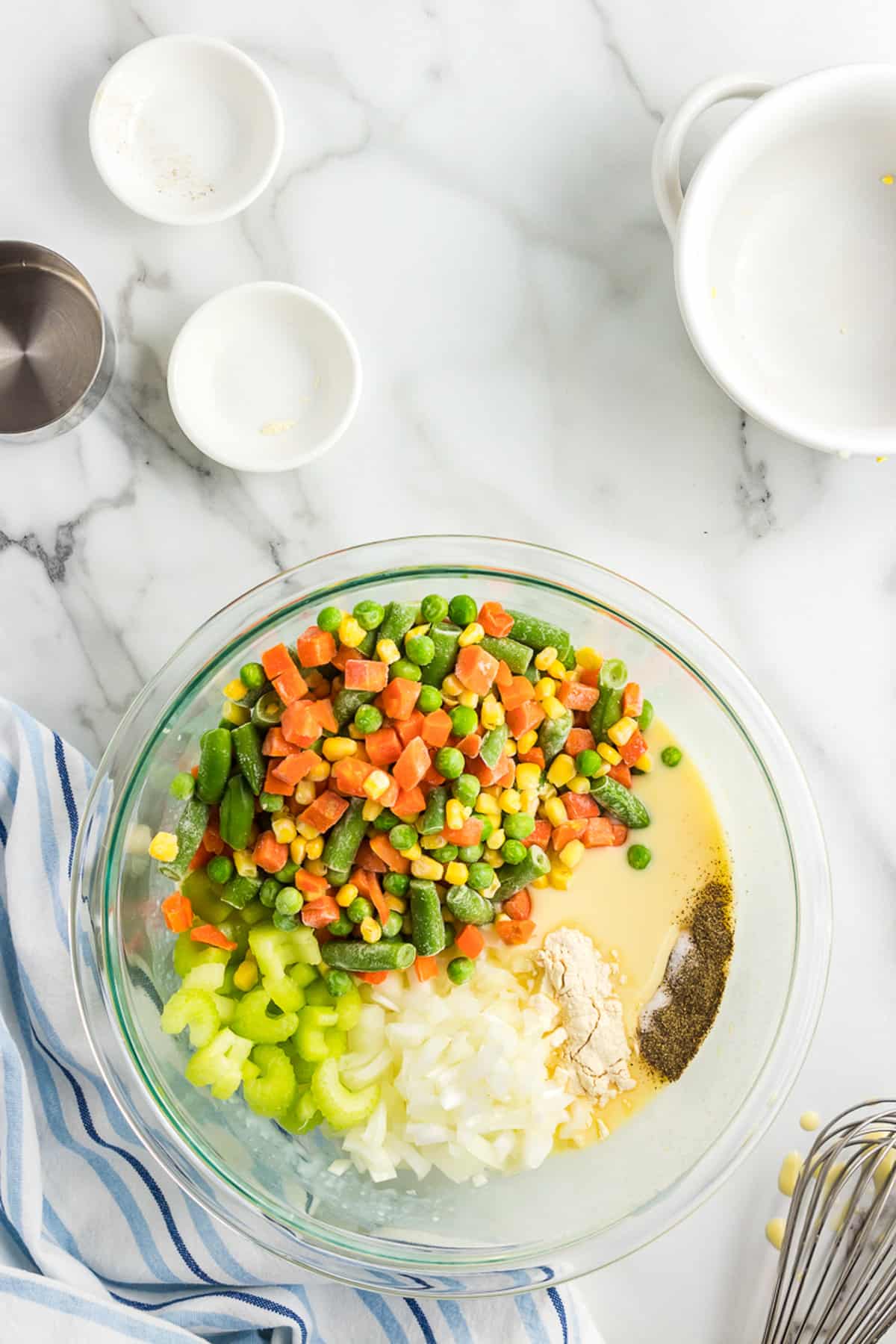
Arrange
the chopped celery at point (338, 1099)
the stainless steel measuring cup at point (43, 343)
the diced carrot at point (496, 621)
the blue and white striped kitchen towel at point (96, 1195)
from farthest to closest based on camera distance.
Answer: the stainless steel measuring cup at point (43, 343) → the blue and white striped kitchen towel at point (96, 1195) → the diced carrot at point (496, 621) → the chopped celery at point (338, 1099)

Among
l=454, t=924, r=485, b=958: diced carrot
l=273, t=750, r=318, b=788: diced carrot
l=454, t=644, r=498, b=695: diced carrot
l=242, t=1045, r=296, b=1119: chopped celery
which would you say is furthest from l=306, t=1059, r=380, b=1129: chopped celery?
l=454, t=644, r=498, b=695: diced carrot

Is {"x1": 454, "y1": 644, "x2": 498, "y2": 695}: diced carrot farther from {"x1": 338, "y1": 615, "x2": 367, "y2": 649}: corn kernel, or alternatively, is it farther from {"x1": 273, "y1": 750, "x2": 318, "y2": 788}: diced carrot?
{"x1": 273, "y1": 750, "x2": 318, "y2": 788}: diced carrot

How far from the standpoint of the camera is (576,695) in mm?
2283

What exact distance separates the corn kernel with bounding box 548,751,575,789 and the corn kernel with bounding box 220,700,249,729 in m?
0.61

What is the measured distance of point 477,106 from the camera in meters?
2.48

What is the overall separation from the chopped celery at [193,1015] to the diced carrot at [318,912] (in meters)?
0.23

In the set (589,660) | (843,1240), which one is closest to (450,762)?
(589,660)

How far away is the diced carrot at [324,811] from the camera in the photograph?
7.10 feet

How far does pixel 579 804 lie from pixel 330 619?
24.3 inches

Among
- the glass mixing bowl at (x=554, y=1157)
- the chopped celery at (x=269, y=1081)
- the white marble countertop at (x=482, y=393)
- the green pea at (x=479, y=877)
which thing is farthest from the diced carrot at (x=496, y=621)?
the chopped celery at (x=269, y=1081)

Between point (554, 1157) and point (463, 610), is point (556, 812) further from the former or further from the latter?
point (554, 1157)

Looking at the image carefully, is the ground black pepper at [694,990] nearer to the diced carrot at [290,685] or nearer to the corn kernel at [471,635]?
the corn kernel at [471,635]

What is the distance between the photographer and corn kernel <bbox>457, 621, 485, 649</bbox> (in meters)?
2.21

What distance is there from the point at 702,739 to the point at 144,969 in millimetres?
1231
